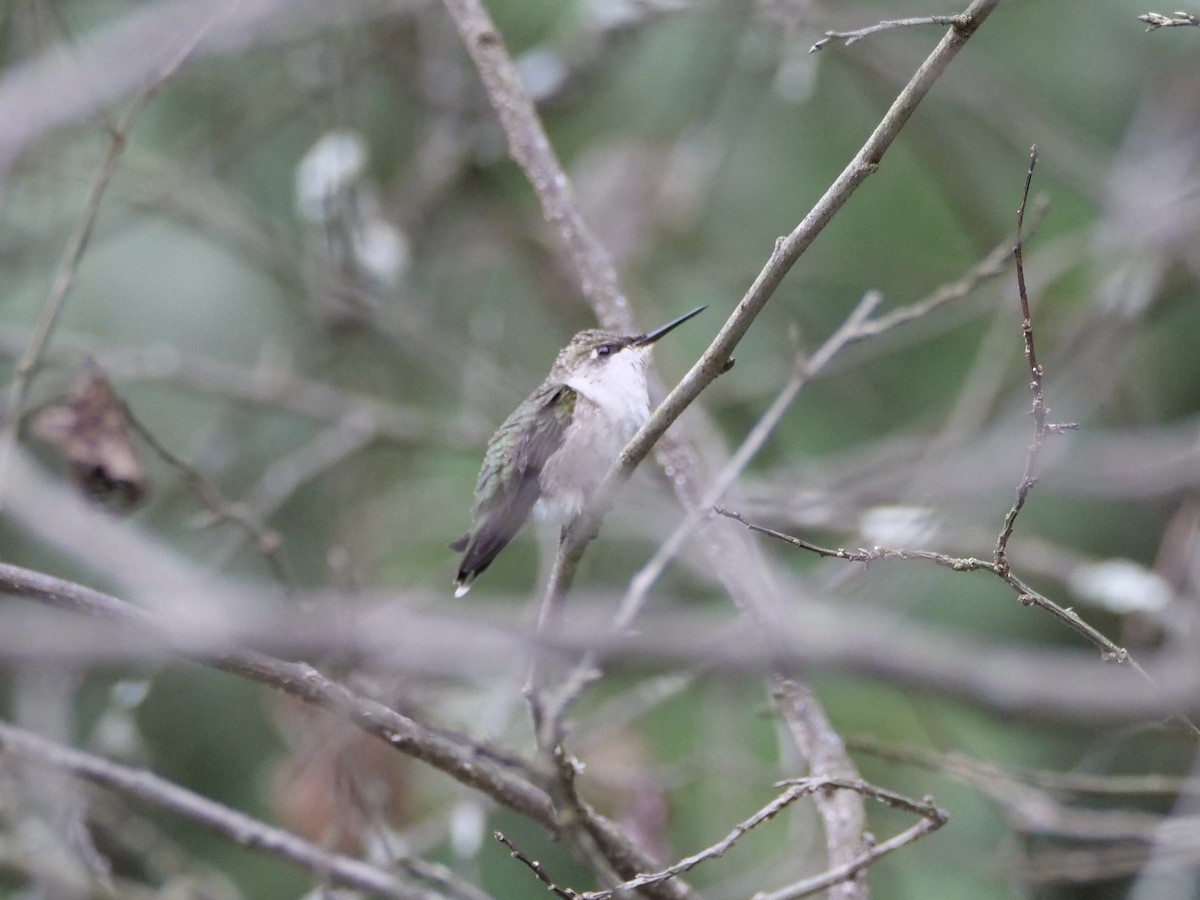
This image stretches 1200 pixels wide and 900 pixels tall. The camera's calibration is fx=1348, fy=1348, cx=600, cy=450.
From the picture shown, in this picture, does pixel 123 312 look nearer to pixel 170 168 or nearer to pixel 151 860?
pixel 170 168

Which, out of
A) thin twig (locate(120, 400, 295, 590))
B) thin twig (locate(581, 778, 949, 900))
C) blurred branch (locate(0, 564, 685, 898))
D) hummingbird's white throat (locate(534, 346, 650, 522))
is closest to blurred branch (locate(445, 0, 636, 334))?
hummingbird's white throat (locate(534, 346, 650, 522))

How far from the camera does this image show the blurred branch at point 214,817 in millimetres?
3154

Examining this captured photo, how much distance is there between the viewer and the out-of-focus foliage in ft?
17.3

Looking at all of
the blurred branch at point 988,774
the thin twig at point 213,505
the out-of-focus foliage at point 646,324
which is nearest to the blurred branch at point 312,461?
the out-of-focus foliage at point 646,324

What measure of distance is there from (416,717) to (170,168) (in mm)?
4278

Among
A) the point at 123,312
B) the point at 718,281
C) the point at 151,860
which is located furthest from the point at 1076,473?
the point at 123,312

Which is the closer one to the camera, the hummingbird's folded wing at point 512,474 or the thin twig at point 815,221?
the thin twig at point 815,221

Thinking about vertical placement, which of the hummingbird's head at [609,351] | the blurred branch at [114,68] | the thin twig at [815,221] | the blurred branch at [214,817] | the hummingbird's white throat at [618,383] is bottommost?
the blurred branch at [214,817]

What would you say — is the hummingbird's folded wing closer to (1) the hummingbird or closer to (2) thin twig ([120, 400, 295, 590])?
(1) the hummingbird

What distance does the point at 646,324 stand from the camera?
637cm

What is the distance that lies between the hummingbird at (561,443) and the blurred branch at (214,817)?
0.70 m

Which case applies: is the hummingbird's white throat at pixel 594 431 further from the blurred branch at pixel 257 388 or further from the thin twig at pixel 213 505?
the blurred branch at pixel 257 388

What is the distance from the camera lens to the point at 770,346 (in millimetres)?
7098

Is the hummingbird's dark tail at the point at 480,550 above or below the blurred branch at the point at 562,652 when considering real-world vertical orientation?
below
